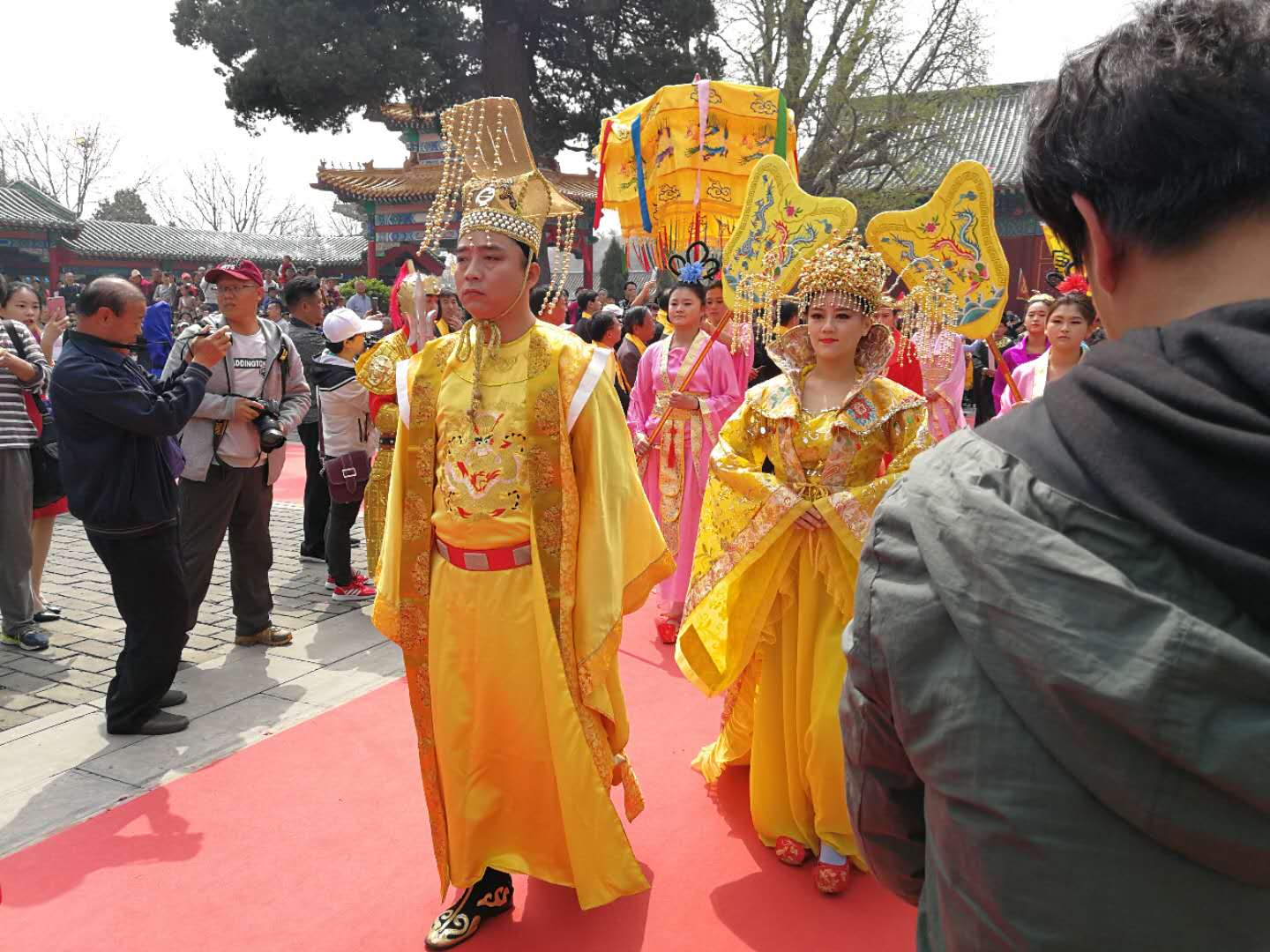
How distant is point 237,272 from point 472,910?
9.93 feet

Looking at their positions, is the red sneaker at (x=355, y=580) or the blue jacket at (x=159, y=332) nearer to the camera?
the red sneaker at (x=355, y=580)

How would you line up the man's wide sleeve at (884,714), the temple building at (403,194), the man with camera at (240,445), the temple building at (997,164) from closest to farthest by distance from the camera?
the man's wide sleeve at (884,714) < the man with camera at (240,445) < the temple building at (997,164) < the temple building at (403,194)

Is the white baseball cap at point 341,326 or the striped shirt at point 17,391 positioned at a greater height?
the white baseball cap at point 341,326

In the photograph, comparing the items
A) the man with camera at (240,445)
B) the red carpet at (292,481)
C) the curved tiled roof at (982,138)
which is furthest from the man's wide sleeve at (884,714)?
the curved tiled roof at (982,138)

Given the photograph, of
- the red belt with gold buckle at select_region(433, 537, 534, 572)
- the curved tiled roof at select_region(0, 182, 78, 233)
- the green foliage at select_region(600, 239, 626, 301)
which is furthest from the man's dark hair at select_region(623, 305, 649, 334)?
the curved tiled roof at select_region(0, 182, 78, 233)

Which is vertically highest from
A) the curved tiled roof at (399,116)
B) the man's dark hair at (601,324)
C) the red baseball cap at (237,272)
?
the curved tiled roof at (399,116)

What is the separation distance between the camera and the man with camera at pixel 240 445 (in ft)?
13.4

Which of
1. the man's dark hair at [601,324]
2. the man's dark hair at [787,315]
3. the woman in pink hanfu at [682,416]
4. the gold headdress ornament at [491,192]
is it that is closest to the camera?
the gold headdress ornament at [491,192]

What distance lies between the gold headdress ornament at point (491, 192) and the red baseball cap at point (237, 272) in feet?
5.50

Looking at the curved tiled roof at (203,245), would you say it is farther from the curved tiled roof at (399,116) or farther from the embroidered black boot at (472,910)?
the embroidered black boot at (472,910)

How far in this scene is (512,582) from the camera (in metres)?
2.37

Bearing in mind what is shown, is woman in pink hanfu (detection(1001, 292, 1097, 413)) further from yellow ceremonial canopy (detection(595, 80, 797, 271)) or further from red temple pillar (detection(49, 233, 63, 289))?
red temple pillar (detection(49, 233, 63, 289))

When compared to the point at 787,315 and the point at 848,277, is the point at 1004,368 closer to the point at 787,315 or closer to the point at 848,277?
the point at 848,277

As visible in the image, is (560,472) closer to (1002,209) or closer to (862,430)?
(862,430)
